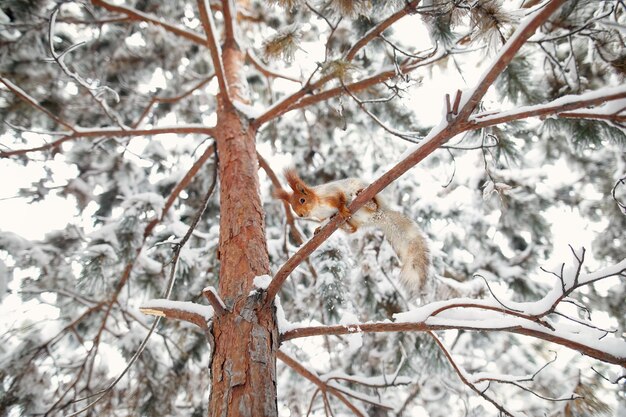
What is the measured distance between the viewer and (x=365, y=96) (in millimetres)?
3686

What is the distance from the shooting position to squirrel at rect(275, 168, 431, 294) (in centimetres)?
222

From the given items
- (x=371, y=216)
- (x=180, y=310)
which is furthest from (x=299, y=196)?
(x=180, y=310)

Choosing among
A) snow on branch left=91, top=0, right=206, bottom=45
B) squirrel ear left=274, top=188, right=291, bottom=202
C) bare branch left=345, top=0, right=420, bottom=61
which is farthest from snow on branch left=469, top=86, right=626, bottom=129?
snow on branch left=91, top=0, right=206, bottom=45

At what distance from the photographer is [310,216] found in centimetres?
240

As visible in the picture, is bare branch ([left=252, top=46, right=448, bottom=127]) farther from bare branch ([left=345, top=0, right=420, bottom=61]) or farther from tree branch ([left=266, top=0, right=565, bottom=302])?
tree branch ([left=266, top=0, right=565, bottom=302])

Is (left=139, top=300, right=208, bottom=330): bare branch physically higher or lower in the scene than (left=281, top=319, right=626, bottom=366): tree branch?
higher

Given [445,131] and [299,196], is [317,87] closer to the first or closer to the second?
[299,196]

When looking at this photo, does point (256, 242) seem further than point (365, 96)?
No

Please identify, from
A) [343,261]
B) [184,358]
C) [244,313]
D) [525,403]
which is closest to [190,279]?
[184,358]

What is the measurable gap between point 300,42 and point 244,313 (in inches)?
67.3

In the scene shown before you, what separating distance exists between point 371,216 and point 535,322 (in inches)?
47.3

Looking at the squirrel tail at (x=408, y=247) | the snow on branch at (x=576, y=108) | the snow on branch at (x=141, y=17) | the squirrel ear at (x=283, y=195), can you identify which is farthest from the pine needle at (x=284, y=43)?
the snow on branch at (x=576, y=108)

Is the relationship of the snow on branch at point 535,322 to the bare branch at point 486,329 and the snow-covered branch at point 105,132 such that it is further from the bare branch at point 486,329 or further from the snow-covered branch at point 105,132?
the snow-covered branch at point 105,132

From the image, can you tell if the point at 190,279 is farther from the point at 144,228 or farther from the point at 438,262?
the point at 438,262
